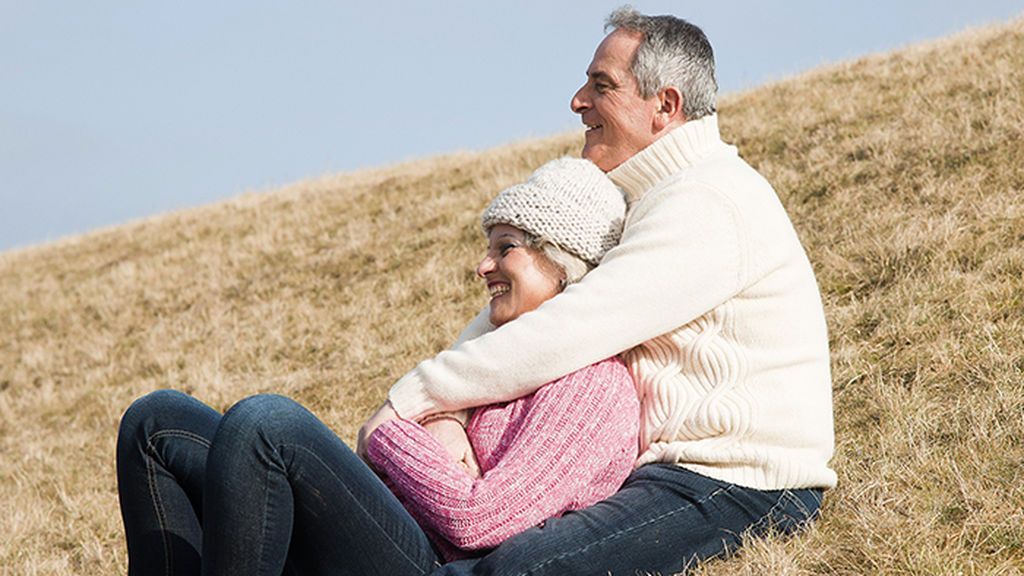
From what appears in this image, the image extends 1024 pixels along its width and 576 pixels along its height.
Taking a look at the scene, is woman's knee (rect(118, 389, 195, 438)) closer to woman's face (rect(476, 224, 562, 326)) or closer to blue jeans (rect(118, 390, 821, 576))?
blue jeans (rect(118, 390, 821, 576))

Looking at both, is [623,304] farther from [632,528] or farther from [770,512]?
A: [770,512]

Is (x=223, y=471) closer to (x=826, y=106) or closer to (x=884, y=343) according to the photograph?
(x=884, y=343)

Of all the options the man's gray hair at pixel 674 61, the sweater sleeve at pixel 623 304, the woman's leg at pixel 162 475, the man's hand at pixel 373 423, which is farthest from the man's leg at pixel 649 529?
the man's gray hair at pixel 674 61

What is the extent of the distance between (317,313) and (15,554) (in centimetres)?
590

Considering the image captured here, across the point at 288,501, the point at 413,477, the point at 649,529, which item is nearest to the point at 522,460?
the point at 413,477

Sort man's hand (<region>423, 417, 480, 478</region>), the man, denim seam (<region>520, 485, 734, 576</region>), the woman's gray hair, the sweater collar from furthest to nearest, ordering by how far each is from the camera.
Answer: the sweater collar, the woman's gray hair, man's hand (<region>423, 417, 480, 478</region>), the man, denim seam (<region>520, 485, 734, 576</region>)

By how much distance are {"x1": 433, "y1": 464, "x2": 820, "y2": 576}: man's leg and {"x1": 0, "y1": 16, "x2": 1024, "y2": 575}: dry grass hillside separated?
14 cm

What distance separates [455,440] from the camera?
360 cm

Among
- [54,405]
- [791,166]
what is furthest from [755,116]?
[54,405]

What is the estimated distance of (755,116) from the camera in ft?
48.4

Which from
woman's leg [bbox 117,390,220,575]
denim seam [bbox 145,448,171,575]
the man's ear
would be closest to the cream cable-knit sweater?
the man's ear

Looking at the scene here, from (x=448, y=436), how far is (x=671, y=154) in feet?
4.13

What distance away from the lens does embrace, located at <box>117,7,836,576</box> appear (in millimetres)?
3307

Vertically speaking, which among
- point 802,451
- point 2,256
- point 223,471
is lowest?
point 2,256
